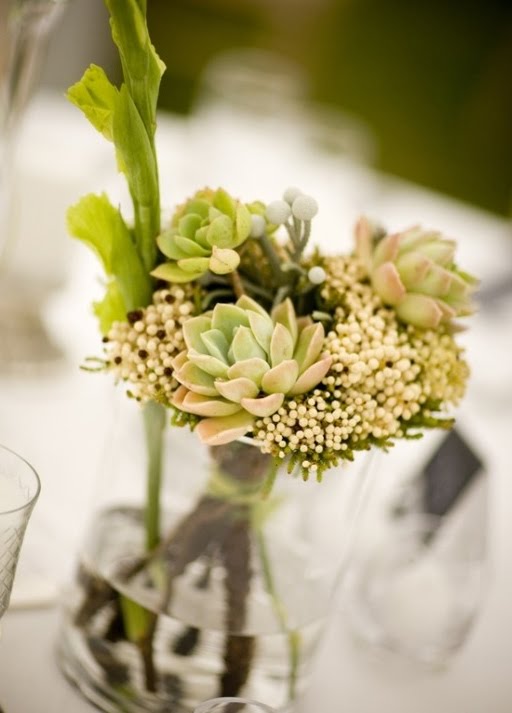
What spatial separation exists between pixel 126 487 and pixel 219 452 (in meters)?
0.12

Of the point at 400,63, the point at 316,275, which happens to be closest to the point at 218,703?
the point at 316,275

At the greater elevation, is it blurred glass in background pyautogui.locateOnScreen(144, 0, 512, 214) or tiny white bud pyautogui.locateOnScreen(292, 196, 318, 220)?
tiny white bud pyautogui.locateOnScreen(292, 196, 318, 220)

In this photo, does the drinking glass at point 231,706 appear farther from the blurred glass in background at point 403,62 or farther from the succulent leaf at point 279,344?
the blurred glass in background at point 403,62

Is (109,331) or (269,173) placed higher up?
(109,331)

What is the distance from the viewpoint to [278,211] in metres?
0.53

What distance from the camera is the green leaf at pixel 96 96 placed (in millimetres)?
494

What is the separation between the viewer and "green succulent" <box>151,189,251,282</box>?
20.0 inches

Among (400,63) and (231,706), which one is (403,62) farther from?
(231,706)

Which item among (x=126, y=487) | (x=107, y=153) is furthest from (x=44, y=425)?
(x=107, y=153)

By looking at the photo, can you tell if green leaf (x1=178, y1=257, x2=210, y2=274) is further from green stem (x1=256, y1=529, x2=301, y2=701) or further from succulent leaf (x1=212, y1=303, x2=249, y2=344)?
green stem (x1=256, y1=529, x2=301, y2=701)

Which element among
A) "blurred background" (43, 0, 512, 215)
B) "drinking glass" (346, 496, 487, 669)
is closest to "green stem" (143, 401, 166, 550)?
"drinking glass" (346, 496, 487, 669)

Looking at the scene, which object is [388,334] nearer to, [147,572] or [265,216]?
[265,216]

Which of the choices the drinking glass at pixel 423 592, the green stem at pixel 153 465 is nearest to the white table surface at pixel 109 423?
the drinking glass at pixel 423 592

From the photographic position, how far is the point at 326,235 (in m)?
1.24
